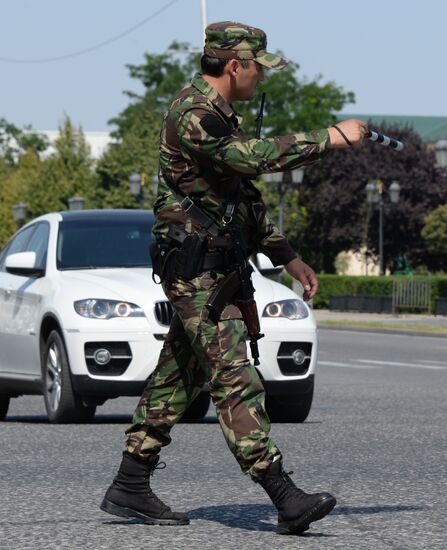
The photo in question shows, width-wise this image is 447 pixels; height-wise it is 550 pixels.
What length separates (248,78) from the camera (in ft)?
21.4

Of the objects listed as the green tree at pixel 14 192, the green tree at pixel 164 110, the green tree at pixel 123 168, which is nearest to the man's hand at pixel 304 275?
the green tree at pixel 164 110

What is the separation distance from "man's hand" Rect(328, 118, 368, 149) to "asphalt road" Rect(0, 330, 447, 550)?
142cm

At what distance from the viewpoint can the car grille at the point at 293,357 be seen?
12.2 metres

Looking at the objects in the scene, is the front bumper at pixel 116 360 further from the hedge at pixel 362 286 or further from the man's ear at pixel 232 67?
the hedge at pixel 362 286

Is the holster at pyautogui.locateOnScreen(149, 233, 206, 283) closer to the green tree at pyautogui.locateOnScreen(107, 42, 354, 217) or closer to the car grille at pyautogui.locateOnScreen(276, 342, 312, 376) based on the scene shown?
the car grille at pyautogui.locateOnScreen(276, 342, 312, 376)

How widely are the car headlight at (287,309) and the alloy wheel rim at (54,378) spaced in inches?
57.6

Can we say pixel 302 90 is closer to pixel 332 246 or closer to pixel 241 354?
pixel 332 246

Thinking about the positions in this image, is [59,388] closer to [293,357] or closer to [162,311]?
[162,311]

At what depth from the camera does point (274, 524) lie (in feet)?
22.6

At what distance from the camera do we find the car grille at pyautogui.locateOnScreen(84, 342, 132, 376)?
39.3ft

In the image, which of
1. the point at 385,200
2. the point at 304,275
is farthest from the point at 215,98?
the point at 385,200

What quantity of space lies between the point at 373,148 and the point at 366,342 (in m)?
50.1

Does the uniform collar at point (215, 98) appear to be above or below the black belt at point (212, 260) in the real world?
above

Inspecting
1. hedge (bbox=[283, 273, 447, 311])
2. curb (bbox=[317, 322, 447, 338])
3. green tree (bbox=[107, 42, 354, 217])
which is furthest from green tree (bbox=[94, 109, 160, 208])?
curb (bbox=[317, 322, 447, 338])
